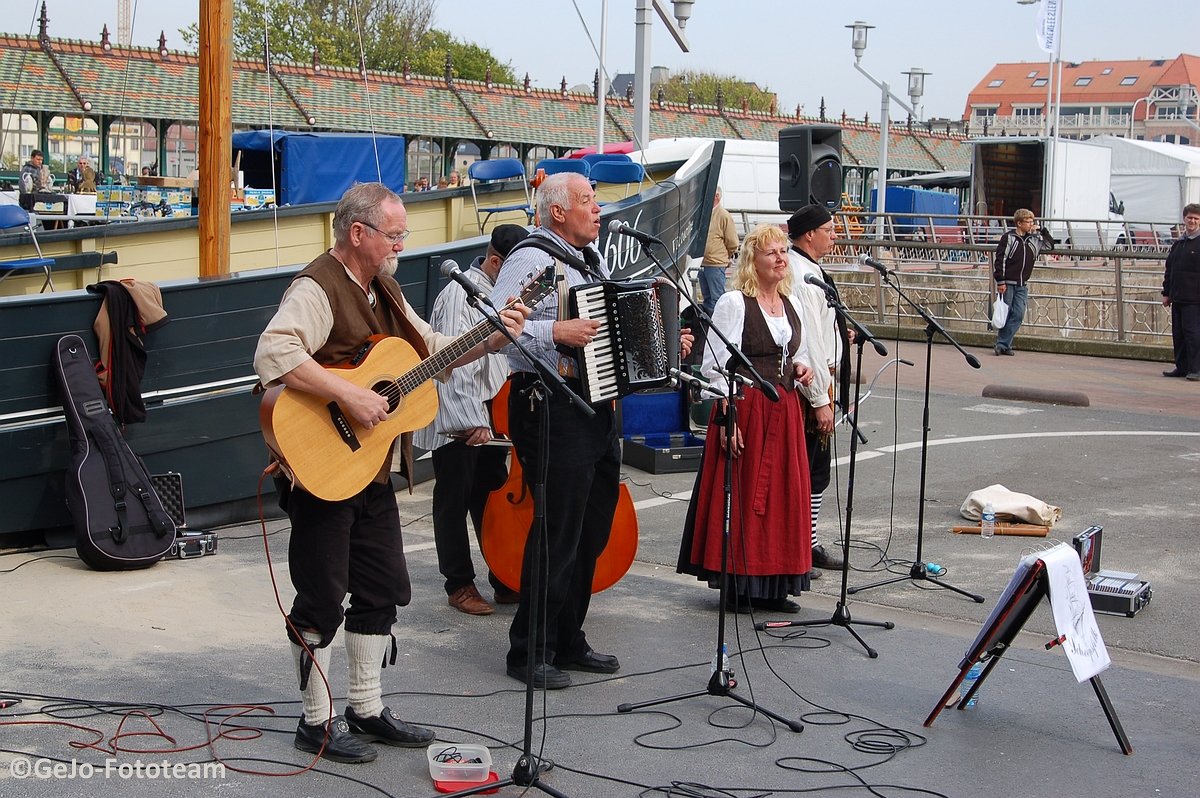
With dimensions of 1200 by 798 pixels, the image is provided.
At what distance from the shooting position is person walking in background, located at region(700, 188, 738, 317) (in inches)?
664

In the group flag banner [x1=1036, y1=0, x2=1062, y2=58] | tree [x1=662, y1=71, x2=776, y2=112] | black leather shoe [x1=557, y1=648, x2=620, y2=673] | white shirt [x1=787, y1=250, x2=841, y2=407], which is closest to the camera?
black leather shoe [x1=557, y1=648, x2=620, y2=673]

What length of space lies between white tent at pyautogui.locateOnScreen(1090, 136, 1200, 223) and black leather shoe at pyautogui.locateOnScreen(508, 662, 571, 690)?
4203cm

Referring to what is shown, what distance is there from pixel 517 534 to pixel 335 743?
183cm

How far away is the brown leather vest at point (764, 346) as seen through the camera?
6.38m

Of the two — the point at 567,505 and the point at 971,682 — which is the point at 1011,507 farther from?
the point at 567,505

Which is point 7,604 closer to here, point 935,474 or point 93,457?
point 93,457

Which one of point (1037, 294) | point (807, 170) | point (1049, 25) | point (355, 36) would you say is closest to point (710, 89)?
point (355, 36)

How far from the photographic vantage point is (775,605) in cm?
651

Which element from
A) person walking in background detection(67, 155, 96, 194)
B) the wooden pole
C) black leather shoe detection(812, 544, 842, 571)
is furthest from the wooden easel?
person walking in background detection(67, 155, 96, 194)

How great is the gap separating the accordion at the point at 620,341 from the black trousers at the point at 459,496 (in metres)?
1.66

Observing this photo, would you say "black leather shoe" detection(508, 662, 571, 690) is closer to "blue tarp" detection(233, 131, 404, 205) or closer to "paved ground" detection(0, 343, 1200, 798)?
"paved ground" detection(0, 343, 1200, 798)

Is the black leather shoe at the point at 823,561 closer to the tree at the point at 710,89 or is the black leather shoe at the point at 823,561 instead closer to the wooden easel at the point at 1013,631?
the wooden easel at the point at 1013,631

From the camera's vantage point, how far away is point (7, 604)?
6.44 meters

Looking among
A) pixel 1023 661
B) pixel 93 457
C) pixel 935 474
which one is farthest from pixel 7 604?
pixel 935 474
